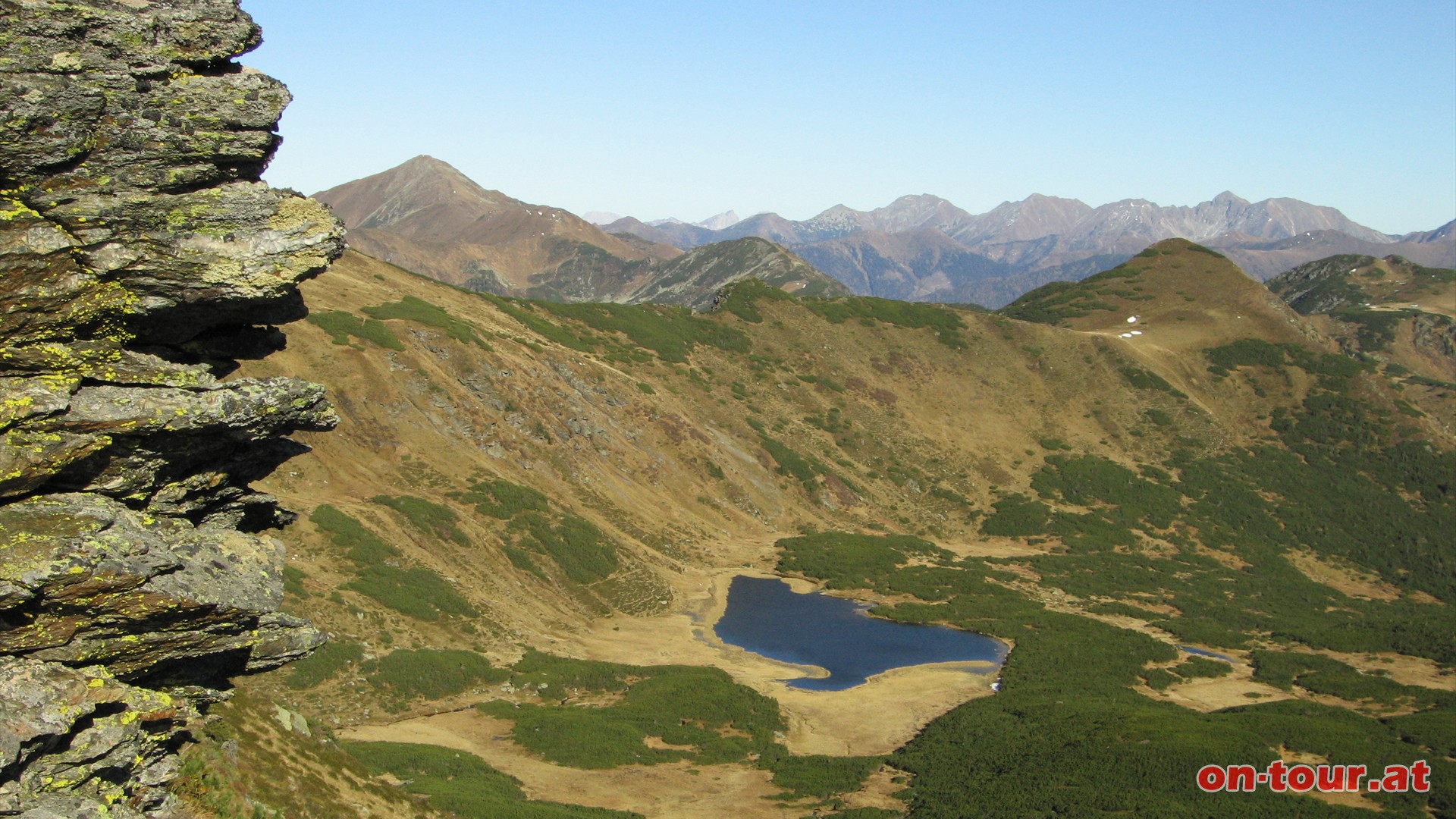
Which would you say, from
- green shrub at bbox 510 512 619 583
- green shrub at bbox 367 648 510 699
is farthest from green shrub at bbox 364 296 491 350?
green shrub at bbox 367 648 510 699

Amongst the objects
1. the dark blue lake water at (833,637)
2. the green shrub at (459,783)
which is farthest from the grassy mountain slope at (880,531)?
the dark blue lake water at (833,637)

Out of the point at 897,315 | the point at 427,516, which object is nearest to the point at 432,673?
the point at 427,516

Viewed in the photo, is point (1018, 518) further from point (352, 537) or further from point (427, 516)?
point (352, 537)

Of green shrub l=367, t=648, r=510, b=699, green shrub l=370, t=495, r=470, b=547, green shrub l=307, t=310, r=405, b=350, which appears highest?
green shrub l=307, t=310, r=405, b=350

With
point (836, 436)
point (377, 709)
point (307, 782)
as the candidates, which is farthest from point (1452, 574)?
point (307, 782)

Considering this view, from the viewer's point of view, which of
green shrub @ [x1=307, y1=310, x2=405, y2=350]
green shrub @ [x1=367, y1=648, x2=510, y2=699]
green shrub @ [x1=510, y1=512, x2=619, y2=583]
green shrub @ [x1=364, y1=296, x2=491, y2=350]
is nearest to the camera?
green shrub @ [x1=367, y1=648, x2=510, y2=699]

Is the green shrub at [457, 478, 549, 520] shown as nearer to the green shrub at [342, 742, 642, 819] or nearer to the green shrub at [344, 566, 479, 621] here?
the green shrub at [344, 566, 479, 621]

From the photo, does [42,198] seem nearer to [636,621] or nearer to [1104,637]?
[636,621]
